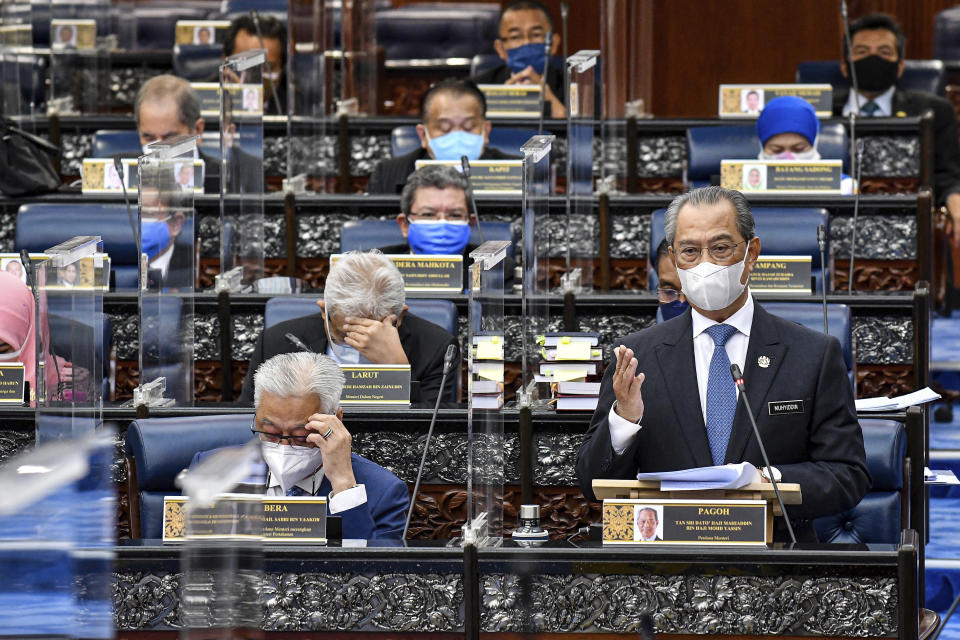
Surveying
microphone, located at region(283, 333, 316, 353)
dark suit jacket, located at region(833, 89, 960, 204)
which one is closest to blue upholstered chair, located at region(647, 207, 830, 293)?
microphone, located at region(283, 333, 316, 353)

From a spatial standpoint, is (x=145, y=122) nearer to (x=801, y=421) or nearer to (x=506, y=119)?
(x=506, y=119)

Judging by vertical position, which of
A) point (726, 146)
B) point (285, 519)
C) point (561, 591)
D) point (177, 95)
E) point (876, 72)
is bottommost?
point (561, 591)

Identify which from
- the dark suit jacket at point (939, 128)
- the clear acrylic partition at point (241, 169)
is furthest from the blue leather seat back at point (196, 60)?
the dark suit jacket at point (939, 128)

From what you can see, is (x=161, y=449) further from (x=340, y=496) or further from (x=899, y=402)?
(x=899, y=402)

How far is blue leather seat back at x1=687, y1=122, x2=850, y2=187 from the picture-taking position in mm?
6848

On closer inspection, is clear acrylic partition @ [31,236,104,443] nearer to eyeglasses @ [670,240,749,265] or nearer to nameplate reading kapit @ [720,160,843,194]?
eyeglasses @ [670,240,749,265]

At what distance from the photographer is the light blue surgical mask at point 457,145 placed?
21.5 feet

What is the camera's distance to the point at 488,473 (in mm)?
3568

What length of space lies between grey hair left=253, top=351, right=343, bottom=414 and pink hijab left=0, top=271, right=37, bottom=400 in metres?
1.11

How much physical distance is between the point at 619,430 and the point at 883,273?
307 centimetres

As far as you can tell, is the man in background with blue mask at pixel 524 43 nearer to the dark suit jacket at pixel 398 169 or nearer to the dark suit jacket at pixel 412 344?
the dark suit jacket at pixel 398 169

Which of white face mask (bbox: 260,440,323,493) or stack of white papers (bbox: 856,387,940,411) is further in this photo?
stack of white papers (bbox: 856,387,940,411)

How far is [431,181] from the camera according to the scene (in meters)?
5.50

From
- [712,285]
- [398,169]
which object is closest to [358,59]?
[398,169]
